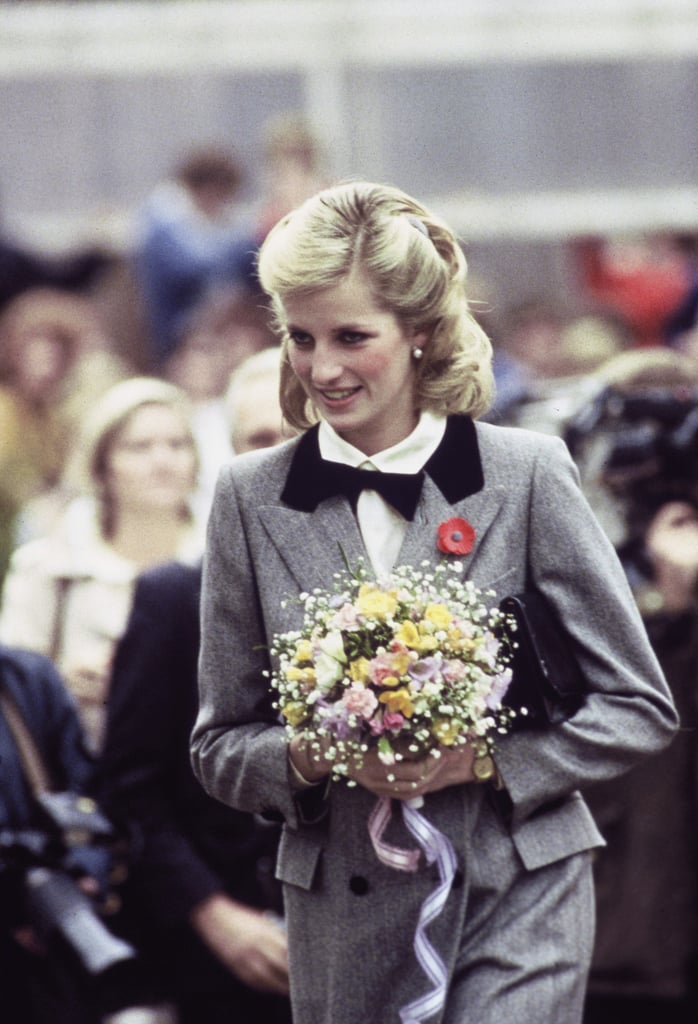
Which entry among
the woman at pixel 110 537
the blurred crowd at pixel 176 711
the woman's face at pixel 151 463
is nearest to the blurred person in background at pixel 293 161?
the blurred crowd at pixel 176 711

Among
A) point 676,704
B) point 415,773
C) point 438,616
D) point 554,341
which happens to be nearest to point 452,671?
point 438,616

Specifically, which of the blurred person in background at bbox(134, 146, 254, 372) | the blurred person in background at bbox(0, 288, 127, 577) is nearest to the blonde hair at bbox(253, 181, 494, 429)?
the blurred person in background at bbox(0, 288, 127, 577)

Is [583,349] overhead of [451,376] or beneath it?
beneath

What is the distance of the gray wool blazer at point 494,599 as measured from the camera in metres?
3.98

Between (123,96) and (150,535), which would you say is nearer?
(150,535)

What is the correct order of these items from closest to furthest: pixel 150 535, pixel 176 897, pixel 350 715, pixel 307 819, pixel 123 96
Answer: pixel 350 715
pixel 307 819
pixel 176 897
pixel 150 535
pixel 123 96

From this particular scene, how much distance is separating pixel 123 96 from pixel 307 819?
6470 millimetres

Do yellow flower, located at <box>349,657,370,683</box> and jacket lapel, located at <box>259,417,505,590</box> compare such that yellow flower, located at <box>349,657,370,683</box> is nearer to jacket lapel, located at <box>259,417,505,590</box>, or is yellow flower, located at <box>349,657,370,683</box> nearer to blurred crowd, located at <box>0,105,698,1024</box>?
jacket lapel, located at <box>259,417,505,590</box>

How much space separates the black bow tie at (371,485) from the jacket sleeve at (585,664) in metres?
0.21

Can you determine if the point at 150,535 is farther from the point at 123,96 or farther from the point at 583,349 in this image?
the point at 123,96

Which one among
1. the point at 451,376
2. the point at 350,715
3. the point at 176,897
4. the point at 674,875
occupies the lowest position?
the point at 674,875

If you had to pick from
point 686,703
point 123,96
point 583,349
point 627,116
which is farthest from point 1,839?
point 627,116

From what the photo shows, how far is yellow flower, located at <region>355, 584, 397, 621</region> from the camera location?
371 cm

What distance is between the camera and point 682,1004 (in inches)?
239
